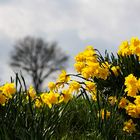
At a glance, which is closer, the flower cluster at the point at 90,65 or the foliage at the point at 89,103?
the foliage at the point at 89,103

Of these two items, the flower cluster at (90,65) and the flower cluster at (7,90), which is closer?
the flower cluster at (7,90)

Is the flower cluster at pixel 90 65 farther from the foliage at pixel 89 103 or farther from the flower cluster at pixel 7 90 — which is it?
the flower cluster at pixel 7 90

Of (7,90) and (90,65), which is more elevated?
(90,65)

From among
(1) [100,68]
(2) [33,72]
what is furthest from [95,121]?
(2) [33,72]

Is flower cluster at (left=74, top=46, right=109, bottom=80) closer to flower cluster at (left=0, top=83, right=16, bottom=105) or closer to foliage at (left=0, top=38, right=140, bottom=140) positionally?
foliage at (left=0, top=38, right=140, bottom=140)

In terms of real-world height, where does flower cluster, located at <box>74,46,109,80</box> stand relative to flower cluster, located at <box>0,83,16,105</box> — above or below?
above

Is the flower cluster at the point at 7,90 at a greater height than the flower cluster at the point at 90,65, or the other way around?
the flower cluster at the point at 90,65

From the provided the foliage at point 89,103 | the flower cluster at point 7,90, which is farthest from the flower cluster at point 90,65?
the flower cluster at point 7,90

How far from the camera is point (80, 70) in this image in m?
4.86

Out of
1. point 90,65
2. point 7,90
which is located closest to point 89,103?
point 90,65

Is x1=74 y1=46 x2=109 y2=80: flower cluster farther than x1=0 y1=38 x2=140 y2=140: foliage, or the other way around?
x1=74 y1=46 x2=109 y2=80: flower cluster

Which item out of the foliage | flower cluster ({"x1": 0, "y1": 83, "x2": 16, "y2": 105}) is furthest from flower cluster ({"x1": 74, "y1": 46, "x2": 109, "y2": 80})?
flower cluster ({"x1": 0, "y1": 83, "x2": 16, "y2": 105})

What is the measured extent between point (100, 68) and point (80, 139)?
0.76 m

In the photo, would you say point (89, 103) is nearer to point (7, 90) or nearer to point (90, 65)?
point (90, 65)
